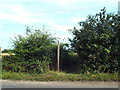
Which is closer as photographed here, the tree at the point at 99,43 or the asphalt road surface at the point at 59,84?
the asphalt road surface at the point at 59,84

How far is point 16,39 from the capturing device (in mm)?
10312

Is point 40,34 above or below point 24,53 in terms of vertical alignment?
above

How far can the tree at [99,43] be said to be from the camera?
9.58 meters

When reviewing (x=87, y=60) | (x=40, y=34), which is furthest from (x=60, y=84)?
(x=40, y=34)

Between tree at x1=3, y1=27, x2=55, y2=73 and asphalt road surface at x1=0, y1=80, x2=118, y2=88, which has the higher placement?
tree at x1=3, y1=27, x2=55, y2=73

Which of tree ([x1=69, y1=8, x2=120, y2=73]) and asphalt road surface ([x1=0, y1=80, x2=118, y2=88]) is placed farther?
tree ([x1=69, y1=8, x2=120, y2=73])

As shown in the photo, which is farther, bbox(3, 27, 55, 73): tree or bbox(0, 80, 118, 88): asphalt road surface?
bbox(3, 27, 55, 73): tree

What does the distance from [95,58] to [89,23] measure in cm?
188

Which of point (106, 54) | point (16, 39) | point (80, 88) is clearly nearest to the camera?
A: point (80, 88)

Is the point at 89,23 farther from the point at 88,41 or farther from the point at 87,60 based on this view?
the point at 87,60

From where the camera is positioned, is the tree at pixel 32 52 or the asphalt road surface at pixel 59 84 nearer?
the asphalt road surface at pixel 59 84

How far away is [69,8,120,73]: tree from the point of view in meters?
9.58

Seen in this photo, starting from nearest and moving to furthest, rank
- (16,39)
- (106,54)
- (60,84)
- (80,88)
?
(80,88) → (60,84) → (106,54) → (16,39)

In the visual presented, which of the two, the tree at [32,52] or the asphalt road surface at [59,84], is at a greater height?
the tree at [32,52]
